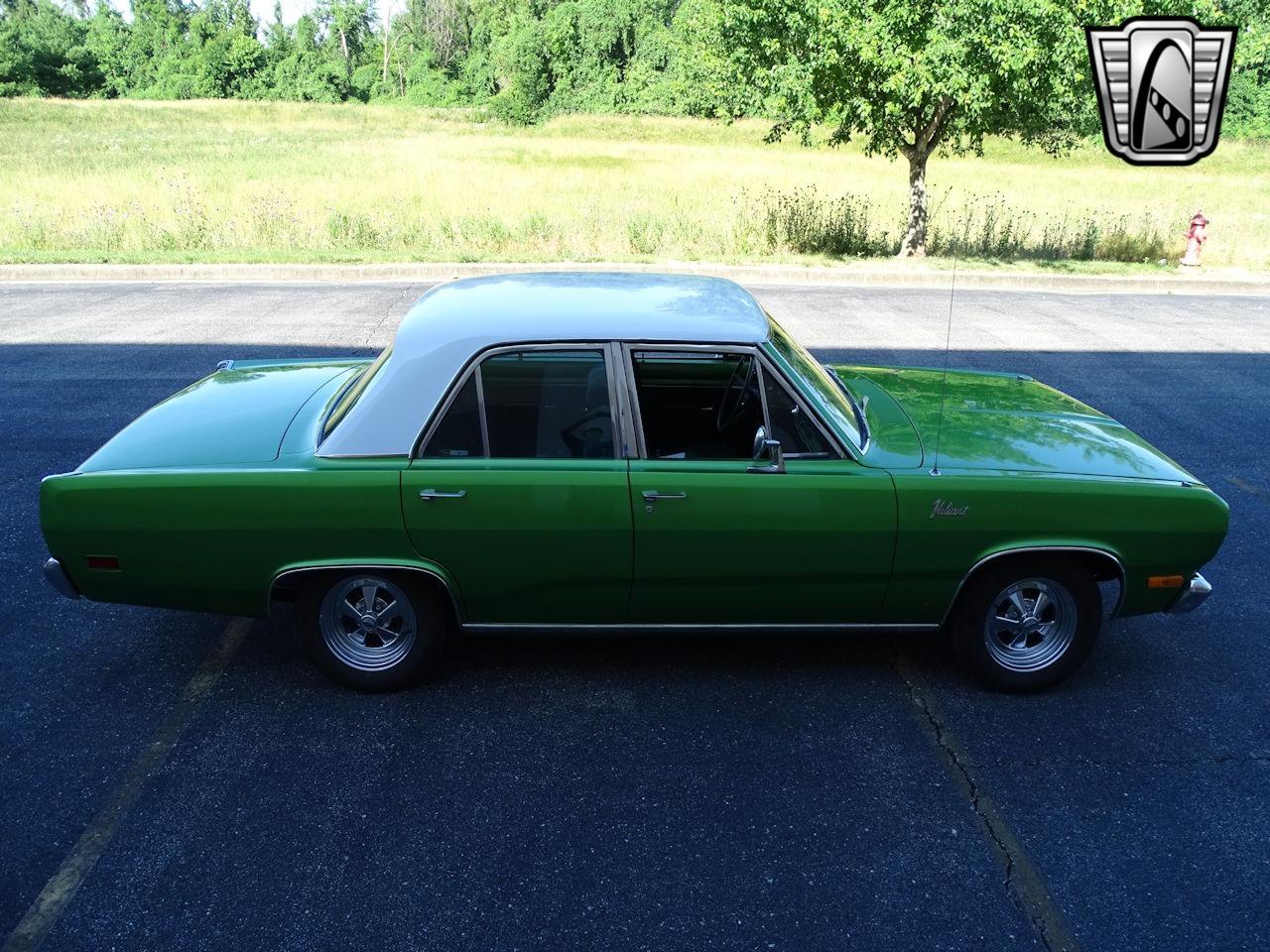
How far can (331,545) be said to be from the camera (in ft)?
12.9

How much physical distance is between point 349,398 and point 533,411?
0.85 meters

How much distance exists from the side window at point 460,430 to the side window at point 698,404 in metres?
→ 0.64

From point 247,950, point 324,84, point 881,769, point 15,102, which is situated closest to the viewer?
point 247,950

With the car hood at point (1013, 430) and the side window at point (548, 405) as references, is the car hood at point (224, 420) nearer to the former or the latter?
the side window at point (548, 405)

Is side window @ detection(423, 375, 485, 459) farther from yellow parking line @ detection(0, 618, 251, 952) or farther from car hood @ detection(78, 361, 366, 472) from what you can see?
yellow parking line @ detection(0, 618, 251, 952)

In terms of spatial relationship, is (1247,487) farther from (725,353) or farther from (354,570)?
(354,570)

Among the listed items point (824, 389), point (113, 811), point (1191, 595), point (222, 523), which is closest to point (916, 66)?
point (824, 389)

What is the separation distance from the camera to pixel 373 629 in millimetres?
4141

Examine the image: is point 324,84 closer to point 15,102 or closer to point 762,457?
point 15,102

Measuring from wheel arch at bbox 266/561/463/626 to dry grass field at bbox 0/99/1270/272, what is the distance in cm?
810

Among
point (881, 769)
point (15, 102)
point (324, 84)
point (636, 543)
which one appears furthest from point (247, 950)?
point (324, 84)

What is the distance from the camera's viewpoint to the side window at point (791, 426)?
405cm

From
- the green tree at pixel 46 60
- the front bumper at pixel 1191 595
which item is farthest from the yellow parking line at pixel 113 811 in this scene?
the green tree at pixel 46 60

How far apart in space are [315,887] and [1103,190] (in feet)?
99.7
